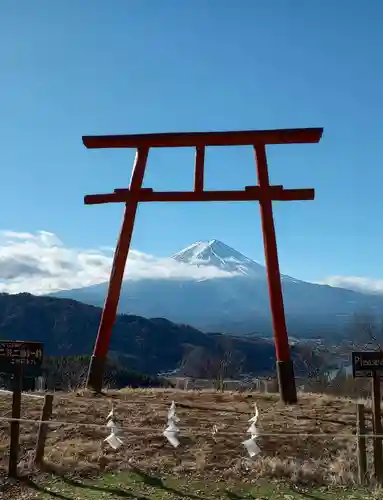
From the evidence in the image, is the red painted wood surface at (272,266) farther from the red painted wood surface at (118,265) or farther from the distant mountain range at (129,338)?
the distant mountain range at (129,338)

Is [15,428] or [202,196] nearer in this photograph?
[15,428]

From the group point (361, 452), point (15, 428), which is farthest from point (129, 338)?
point (361, 452)

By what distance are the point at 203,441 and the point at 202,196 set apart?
472 centimetres

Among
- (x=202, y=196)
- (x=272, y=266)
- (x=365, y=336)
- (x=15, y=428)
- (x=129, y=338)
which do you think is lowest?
(x=15, y=428)

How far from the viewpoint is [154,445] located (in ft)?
25.3

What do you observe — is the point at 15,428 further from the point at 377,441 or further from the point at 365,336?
the point at 365,336

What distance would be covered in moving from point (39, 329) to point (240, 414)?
3357 inches

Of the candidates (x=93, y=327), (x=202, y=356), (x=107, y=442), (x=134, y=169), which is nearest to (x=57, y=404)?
(x=107, y=442)

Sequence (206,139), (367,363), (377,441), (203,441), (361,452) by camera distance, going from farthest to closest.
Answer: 1. (206,139)
2. (203,441)
3. (367,363)
4. (361,452)
5. (377,441)

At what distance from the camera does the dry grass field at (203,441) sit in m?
7.05

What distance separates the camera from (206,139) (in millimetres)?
10719

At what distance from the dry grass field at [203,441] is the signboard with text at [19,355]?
1.04 metres

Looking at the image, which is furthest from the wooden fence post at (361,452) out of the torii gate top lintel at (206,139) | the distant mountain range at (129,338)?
the distant mountain range at (129,338)

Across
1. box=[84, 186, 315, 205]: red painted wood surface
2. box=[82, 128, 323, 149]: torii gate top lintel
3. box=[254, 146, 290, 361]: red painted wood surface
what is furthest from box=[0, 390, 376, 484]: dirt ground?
box=[82, 128, 323, 149]: torii gate top lintel
